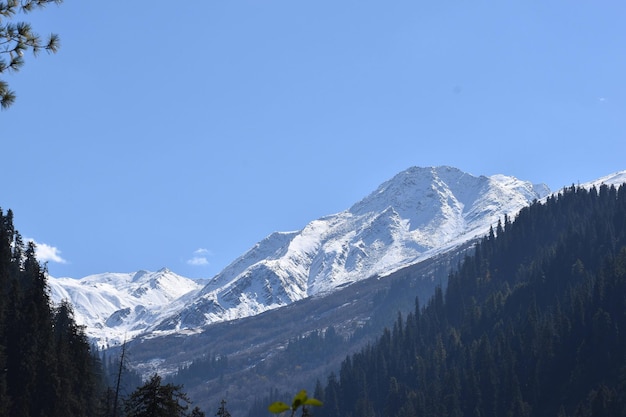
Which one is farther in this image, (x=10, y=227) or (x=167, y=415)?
(x=10, y=227)

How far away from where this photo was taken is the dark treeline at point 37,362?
10650 cm

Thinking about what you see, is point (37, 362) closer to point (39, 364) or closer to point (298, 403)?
point (39, 364)

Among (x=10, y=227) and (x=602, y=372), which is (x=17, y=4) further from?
(x=602, y=372)

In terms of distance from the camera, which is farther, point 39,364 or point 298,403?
point 39,364

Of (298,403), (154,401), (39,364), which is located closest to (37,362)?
(39,364)

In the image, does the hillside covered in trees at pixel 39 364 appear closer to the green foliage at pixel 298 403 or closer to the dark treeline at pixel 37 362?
the dark treeline at pixel 37 362

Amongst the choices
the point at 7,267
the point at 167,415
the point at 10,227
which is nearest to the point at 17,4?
the point at 167,415

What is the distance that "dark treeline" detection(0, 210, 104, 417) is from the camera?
106500 millimetres

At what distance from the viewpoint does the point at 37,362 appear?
110m

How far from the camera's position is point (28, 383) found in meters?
107

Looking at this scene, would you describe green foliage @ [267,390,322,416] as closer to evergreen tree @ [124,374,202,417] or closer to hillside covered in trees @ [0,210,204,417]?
evergreen tree @ [124,374,202,417]

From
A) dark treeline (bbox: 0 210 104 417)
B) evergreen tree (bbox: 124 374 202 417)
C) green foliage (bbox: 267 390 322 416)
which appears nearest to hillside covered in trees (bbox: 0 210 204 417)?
dark treeline (bbox: 0 210 104 417)

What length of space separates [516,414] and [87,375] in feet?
334

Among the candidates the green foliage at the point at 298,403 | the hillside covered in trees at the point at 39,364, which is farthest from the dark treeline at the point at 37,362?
the green foliage at the point at 298,403
